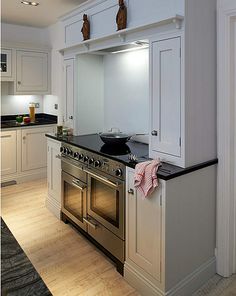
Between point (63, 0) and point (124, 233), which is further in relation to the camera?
point (63, 0)

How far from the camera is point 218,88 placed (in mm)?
2301

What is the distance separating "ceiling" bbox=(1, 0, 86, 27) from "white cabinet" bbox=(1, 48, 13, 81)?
0.50 metres

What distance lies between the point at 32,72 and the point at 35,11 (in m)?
1.09

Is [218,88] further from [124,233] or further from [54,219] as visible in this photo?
[54,219]

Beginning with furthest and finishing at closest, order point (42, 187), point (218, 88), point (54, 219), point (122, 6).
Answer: point (42, 187) → point (54, 219) → point (122, 6) → point (218, 88)

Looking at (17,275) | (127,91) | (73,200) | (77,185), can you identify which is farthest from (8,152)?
(17,275)

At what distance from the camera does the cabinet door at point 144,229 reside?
207 cm

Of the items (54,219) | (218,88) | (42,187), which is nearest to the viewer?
(218,88)

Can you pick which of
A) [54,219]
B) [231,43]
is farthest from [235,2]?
[54,219]

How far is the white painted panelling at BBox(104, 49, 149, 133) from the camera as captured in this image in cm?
301

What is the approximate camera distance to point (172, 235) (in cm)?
206

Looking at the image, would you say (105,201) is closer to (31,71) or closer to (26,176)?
(26,176)

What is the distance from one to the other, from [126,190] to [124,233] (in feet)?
1.22

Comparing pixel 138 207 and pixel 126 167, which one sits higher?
pixel 126 167
